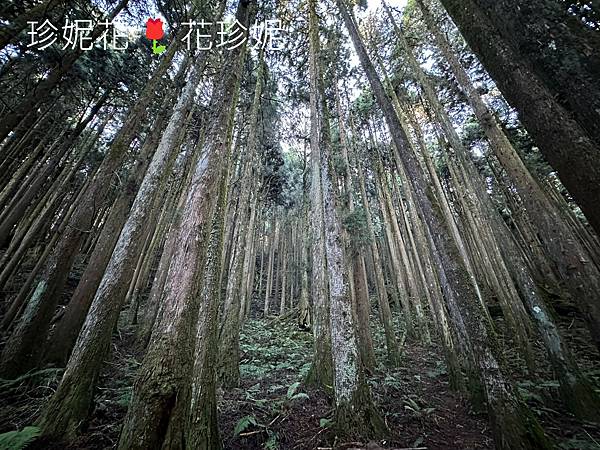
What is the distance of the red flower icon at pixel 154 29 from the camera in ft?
→ 22.0

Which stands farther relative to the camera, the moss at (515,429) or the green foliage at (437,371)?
the green foliage at (437,371)

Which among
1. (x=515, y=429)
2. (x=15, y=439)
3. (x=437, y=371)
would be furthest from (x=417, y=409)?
(x=15, y=439)

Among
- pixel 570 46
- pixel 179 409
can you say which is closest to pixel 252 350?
pixel 179 409

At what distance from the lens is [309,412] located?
14.5ft

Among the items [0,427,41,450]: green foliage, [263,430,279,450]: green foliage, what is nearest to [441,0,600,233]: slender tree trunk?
[263,430,279,450]: green foliage

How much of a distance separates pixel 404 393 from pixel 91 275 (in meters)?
6.54

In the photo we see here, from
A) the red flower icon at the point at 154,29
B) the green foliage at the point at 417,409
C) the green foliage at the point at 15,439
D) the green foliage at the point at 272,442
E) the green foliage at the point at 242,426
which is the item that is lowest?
the green foliage at the point at 272,442

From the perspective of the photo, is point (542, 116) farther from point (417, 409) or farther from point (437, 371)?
point (437, 371)

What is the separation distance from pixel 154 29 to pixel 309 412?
382 inches

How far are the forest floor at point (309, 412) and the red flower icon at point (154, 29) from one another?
779cm

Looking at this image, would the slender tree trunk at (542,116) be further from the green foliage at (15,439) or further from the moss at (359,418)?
the green foliage at (15,439)

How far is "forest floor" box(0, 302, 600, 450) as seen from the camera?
3.35 metres

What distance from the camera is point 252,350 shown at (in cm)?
930

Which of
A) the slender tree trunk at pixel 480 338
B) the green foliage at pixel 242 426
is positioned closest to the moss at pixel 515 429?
the slender tree trunk at pixel 480 338
